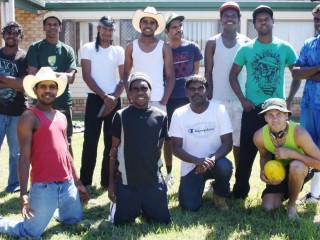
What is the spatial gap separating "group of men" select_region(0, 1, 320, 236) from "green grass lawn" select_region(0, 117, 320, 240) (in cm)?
12

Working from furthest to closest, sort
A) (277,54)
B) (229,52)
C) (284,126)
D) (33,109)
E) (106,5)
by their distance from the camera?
(106,5) → (229,52) → (277,54) → (284,126) → (33,109)

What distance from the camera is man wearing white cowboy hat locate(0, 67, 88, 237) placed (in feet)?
14.3

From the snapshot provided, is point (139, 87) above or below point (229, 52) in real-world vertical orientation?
below

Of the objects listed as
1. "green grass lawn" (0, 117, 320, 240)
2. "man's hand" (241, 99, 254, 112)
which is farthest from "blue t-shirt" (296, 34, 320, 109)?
"green grass lawn" (0, 117, 320, 240)

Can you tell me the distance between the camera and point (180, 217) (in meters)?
4.96

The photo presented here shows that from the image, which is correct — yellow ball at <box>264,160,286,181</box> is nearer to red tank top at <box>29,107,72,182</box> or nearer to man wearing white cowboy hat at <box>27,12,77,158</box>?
red tank top at <box>29,107,72,182</box>

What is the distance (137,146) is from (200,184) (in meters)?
1.01

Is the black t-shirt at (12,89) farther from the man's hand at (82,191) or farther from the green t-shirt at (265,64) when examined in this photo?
the green t-shirt at (265,64)

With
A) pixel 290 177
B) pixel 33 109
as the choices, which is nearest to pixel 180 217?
pixel 290 177

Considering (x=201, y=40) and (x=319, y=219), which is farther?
(x=201, y=40)

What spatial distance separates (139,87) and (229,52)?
1.58m

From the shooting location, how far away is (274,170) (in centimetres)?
480

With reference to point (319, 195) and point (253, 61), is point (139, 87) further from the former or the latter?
point (319, 195)

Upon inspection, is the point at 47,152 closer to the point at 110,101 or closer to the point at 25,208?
the point at 25,208
